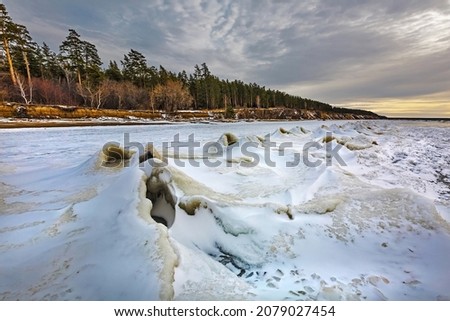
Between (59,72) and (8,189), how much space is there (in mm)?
52313

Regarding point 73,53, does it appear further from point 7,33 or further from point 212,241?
point 212,241

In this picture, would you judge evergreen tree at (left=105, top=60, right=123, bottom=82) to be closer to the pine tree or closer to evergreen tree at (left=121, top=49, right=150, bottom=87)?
evergreen tree at (left=121, top=49, right=150, bottom=87)

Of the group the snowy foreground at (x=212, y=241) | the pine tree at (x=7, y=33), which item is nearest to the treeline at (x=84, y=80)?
the pine tree at (x=7, y=33)

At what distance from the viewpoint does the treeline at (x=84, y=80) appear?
3019 centimetres

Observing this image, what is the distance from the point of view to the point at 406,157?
792 cm

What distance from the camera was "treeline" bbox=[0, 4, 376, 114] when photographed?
30188mm

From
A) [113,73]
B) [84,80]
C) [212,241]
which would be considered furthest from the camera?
[113,73]

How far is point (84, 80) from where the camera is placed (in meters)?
42.0

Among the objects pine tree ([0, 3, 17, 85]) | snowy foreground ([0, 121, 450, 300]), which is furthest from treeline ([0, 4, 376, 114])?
snowy foreground ([0, 121, 450, 300])

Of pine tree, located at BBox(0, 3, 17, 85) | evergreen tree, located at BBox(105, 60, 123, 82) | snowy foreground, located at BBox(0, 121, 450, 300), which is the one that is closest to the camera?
snowy foreground, located at BBox(0, 121, 450, 300)

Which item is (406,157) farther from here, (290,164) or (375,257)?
(375,257)

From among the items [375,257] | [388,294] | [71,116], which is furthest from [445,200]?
[71,116]

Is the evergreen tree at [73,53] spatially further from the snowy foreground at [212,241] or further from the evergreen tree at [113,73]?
the snowy foreground at [212,241]

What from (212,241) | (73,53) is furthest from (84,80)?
(212,241)
